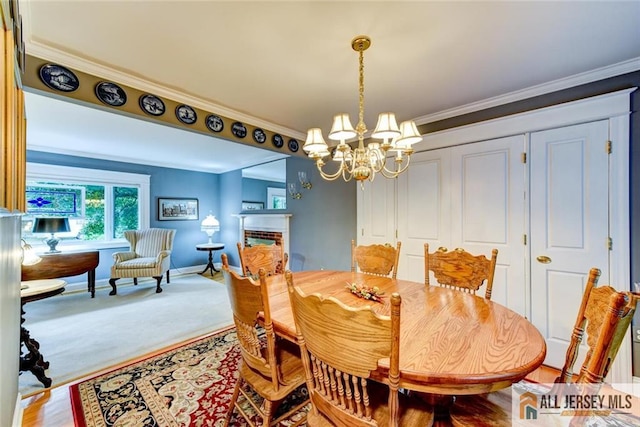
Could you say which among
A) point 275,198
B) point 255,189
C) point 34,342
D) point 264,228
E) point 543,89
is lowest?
point 34,342

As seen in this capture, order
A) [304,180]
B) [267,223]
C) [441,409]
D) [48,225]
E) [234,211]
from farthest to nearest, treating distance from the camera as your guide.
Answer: [234,211], [267,223], [304,180], [48,225], [441,409]

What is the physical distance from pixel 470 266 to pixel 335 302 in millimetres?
1437

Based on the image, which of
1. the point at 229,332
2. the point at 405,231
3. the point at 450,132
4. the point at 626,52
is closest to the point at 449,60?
the point at 450,132

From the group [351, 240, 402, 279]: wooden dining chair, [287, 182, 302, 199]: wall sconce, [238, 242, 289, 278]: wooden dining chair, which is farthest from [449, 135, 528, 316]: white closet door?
[287, 182, 302, 199]: wall sconce

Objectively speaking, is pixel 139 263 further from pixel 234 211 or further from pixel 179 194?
pixel 234 211

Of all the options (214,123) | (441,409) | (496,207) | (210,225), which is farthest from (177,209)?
(441,409)

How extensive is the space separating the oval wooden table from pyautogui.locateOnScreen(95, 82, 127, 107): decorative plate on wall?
196cm

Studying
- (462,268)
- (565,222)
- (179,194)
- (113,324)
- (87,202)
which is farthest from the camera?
(179,194)

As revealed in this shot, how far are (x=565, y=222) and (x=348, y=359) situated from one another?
7.86 ft

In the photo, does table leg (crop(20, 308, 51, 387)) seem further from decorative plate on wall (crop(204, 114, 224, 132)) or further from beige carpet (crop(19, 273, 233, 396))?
decorative plate on wall (crop(204, 114, 224, 132))

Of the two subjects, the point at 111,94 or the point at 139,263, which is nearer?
the point at 111,94

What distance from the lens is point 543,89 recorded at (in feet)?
7.36

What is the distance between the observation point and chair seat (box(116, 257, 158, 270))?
4.25 m

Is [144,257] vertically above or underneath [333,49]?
underneath
